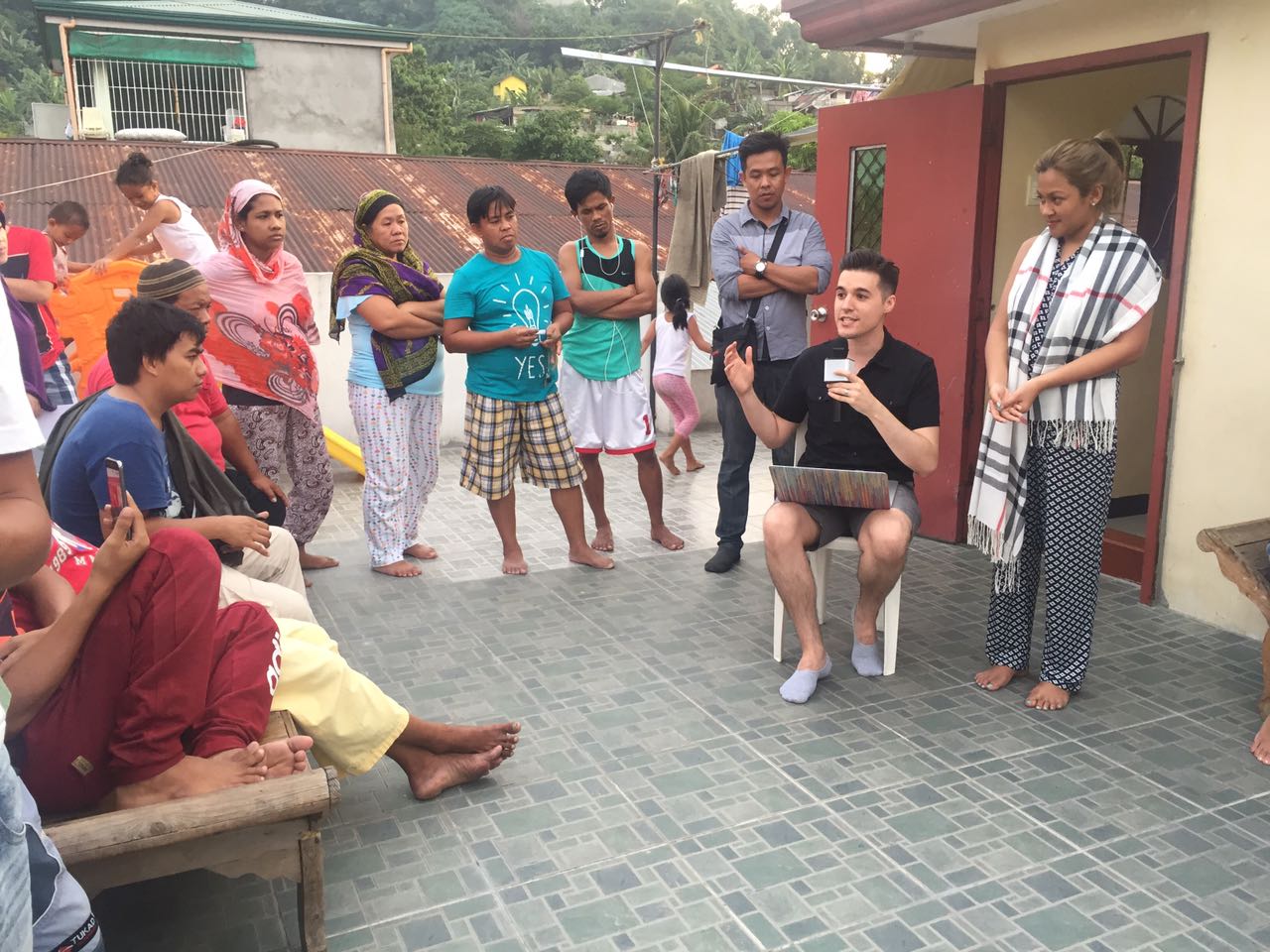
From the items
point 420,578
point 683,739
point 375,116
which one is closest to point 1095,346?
point 683,739

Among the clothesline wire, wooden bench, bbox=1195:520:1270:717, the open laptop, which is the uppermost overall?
the clothesline wire

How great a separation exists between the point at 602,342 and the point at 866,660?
7.00 feet

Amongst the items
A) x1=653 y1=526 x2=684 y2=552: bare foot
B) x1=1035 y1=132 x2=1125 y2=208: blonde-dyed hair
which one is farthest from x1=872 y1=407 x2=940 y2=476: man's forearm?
x1=653 y1=526 x2=684 y2=552: bare foot

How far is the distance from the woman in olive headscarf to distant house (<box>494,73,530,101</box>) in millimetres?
47521

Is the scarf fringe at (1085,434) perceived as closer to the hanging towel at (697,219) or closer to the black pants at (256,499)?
the black pants at (256,499)

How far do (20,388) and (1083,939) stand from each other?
2245mm

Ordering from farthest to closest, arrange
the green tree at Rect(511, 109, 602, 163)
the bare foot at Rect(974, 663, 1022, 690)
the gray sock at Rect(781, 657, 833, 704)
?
1. the green tree at Rect(511, 109, 602, 163)
2. the bare foot at Rect(974, 663, 1022, 690)
3. the gray sock at Rect(781, 657, 833, 704)

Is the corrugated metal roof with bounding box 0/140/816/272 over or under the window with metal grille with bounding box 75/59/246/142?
under

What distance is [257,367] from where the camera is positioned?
4.59m

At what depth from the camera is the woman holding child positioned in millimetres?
3229

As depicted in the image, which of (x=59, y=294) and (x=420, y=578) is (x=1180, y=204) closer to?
(x=420, y=578)

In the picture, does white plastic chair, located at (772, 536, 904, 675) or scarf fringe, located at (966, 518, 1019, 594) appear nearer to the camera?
scarf fringe, located at (966, 518, 1019, 594)

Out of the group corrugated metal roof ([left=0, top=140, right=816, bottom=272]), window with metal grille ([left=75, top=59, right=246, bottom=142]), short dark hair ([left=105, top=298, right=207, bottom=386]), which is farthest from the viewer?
window with metal grille ([left=75, top=59, right=246, bottom=142])

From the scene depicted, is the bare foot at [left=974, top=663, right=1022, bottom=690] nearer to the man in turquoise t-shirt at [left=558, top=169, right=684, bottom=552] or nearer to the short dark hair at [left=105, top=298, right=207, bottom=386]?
the man in turquoise t-shirt at [left=558, top=169, right=684, bottom=552]
